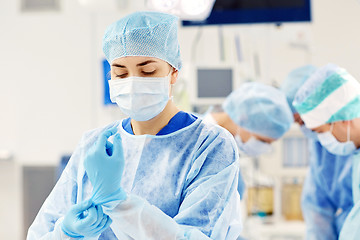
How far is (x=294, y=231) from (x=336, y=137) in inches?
50.0

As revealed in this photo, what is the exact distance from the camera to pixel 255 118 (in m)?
2.24

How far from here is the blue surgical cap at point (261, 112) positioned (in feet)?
7.37

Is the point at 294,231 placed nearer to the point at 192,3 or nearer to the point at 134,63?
the point at 192,3

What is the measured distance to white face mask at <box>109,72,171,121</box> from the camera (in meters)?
1.24

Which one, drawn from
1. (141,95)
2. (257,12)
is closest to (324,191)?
(257,12)

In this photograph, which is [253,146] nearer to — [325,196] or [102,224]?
[325,196]

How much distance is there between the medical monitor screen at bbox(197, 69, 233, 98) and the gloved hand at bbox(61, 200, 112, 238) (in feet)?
5.84

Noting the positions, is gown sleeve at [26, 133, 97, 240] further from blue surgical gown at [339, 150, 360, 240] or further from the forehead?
blue surgical gown at [339, 150, 360, 240]

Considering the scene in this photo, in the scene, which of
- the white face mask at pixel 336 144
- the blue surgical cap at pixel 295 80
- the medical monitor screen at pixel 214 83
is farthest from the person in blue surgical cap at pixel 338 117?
the medical monitor screen at pixel 214 83

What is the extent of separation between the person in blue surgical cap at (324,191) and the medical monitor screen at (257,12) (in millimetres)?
461

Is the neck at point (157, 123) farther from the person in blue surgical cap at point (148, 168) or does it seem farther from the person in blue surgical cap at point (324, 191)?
the person in blue surgical cap at point (324, 191)

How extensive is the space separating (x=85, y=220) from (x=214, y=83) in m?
1.90

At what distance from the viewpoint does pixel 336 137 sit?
1.94 metres

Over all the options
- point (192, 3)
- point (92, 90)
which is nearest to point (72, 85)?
point (92, 90)
